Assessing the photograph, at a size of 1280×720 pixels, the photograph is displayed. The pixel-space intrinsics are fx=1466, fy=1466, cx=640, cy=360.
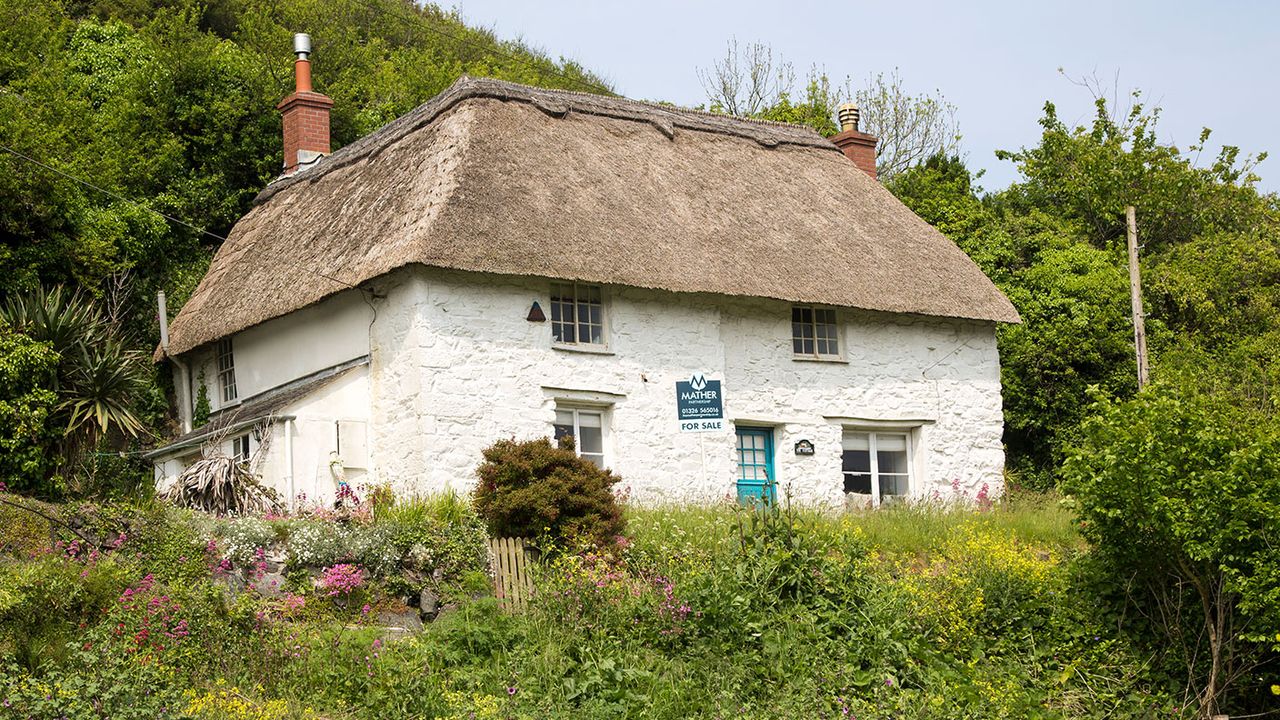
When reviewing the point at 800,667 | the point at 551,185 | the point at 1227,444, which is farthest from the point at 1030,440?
the point at 800,667

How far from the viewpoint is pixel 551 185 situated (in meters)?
19.8

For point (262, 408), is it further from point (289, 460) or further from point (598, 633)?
point (598, 633)

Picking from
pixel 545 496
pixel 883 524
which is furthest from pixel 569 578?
pixel 883 524

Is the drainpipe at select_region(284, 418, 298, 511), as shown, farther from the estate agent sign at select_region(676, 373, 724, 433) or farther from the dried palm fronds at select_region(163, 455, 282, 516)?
the estate agent sign at select_region(676, 373, 724, 433)

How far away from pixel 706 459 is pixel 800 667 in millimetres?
7249

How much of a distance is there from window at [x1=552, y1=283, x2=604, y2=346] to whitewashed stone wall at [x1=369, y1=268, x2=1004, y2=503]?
210mm

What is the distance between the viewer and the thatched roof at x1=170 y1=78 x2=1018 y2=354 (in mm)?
18641

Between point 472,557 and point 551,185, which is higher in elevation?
point 551,185

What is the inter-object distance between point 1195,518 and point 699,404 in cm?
772

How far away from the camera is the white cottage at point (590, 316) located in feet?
59.9

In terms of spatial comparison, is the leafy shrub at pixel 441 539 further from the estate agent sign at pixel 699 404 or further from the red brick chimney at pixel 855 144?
the red brick chimney at pixel 855 144

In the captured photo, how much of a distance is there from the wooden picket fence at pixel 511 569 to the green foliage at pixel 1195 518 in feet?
17.7

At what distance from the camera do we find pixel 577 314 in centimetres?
1938

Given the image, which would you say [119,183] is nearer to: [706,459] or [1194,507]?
[706,459]
